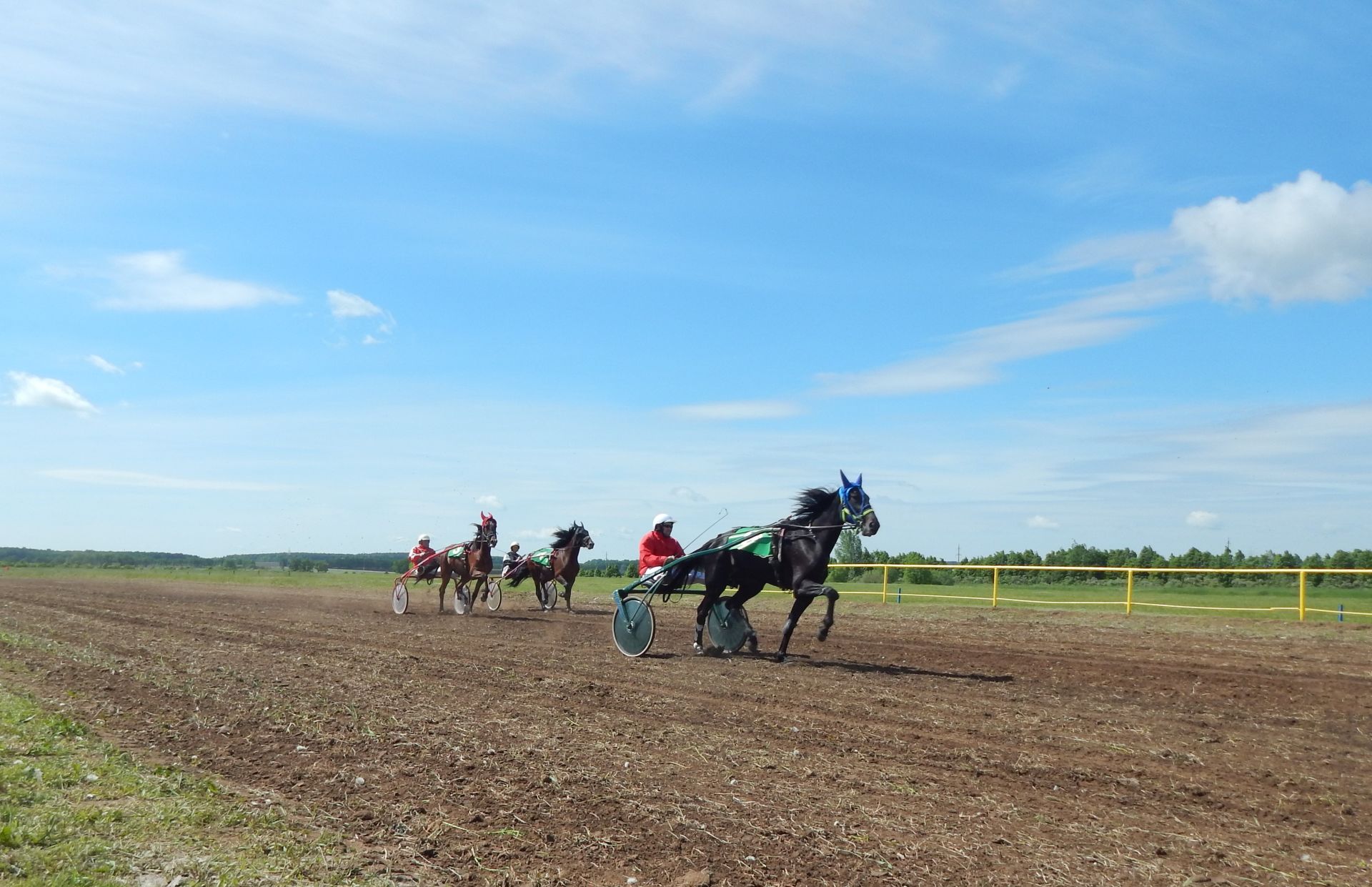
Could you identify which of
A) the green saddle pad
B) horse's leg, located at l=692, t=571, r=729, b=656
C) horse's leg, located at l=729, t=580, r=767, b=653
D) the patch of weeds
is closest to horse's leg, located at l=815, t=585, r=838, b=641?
the green saddle pad

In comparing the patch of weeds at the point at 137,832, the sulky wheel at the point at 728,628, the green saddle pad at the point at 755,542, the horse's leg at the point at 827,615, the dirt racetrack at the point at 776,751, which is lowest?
the patch of weeds at the point at 137,832

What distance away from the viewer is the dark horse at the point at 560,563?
Result: 23.2 meters

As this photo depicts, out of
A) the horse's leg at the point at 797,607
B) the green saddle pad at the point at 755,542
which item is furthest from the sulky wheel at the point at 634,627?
the horse's leg at the point at 797,607

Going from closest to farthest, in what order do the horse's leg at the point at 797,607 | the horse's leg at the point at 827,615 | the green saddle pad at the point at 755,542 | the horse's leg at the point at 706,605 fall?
the horse's leg at the point at 827,615, the horse's leg at the point at 797,607, the green saddle pad at the point at 755,542, the horse's leg at the point at 706,605

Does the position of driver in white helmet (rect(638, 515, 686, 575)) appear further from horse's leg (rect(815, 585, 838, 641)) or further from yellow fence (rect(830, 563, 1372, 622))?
yellow fence (rect(830, 563, 1372, 622))

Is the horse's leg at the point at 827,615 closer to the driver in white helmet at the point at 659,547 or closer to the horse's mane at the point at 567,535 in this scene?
the driver in white helmet at the point at 659,547

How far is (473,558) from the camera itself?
76.2 ft

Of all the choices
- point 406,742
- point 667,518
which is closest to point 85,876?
point 406,742

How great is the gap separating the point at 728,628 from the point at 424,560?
11307 millimetres

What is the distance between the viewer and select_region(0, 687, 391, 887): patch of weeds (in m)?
5.14

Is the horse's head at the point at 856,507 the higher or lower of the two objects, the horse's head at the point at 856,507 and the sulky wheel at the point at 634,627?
the higher

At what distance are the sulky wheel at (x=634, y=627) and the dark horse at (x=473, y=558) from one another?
9.22 meters

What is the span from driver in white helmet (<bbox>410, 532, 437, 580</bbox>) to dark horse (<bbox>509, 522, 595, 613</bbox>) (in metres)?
1.76

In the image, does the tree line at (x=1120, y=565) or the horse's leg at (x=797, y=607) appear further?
the tree line at (x=1120, y=565)
